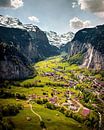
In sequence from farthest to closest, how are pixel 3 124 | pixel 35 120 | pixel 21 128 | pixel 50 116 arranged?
pixel 50 116, pixel 35 120, pixel 21 128, pixel 3 124

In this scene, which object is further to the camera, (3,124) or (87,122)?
(87,122)

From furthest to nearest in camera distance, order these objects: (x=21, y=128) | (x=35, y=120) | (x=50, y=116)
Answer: (x=50, y=116) → (x=35, y=120) → (x=21, y=128)

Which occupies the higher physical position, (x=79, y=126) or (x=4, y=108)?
(x=4, y=108)

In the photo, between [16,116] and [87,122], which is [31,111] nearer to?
[16,116]

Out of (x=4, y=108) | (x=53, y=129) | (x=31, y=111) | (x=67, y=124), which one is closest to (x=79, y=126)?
(x=67, y=124)

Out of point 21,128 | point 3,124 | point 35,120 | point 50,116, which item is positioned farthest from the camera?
point 50,116

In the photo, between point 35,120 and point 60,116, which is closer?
point 35,120

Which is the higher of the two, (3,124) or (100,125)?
(3,124)

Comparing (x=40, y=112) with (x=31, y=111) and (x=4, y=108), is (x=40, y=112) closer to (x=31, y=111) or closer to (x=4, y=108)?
(x=31, y=111)

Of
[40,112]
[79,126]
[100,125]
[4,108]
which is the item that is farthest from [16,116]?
[100,125]
